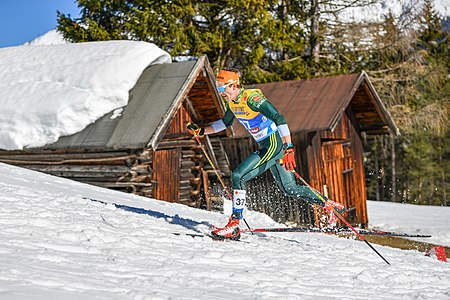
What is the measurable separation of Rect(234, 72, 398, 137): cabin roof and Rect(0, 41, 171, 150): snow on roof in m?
3.82

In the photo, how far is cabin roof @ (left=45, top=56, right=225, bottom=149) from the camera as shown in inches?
539

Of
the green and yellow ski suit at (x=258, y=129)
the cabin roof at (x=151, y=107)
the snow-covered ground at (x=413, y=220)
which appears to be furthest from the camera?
the snow-covered ground at (x=413, y=220)

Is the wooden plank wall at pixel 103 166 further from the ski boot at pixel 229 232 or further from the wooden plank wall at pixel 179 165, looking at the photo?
the ski boot at pixel 229 232

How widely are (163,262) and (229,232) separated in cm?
184

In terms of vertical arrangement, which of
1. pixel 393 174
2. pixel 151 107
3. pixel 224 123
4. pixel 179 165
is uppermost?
pixel 151 107

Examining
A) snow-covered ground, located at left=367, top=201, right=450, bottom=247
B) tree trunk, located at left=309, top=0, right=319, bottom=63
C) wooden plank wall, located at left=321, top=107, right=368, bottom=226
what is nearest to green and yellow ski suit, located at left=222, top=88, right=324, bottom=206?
snow-covered ground, located at left=367, top=201, right=450, bottom=247

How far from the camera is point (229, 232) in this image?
24.4 ft

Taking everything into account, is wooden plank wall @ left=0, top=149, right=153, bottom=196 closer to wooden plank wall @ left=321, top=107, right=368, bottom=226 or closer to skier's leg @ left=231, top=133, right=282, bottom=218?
wooden plank wall @ left=321, top=107, right=368, bottom=226

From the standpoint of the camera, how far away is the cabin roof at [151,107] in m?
13.7

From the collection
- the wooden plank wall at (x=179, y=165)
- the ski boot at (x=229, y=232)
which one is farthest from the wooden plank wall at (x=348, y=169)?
the ski boot at (x=229, y=232)

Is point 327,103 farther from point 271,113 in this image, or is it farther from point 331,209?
point 271,113

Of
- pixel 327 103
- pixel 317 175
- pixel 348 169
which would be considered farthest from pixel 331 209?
pixel 348 169

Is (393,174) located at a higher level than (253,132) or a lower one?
lower

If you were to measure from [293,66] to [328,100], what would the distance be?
9.80 meters
